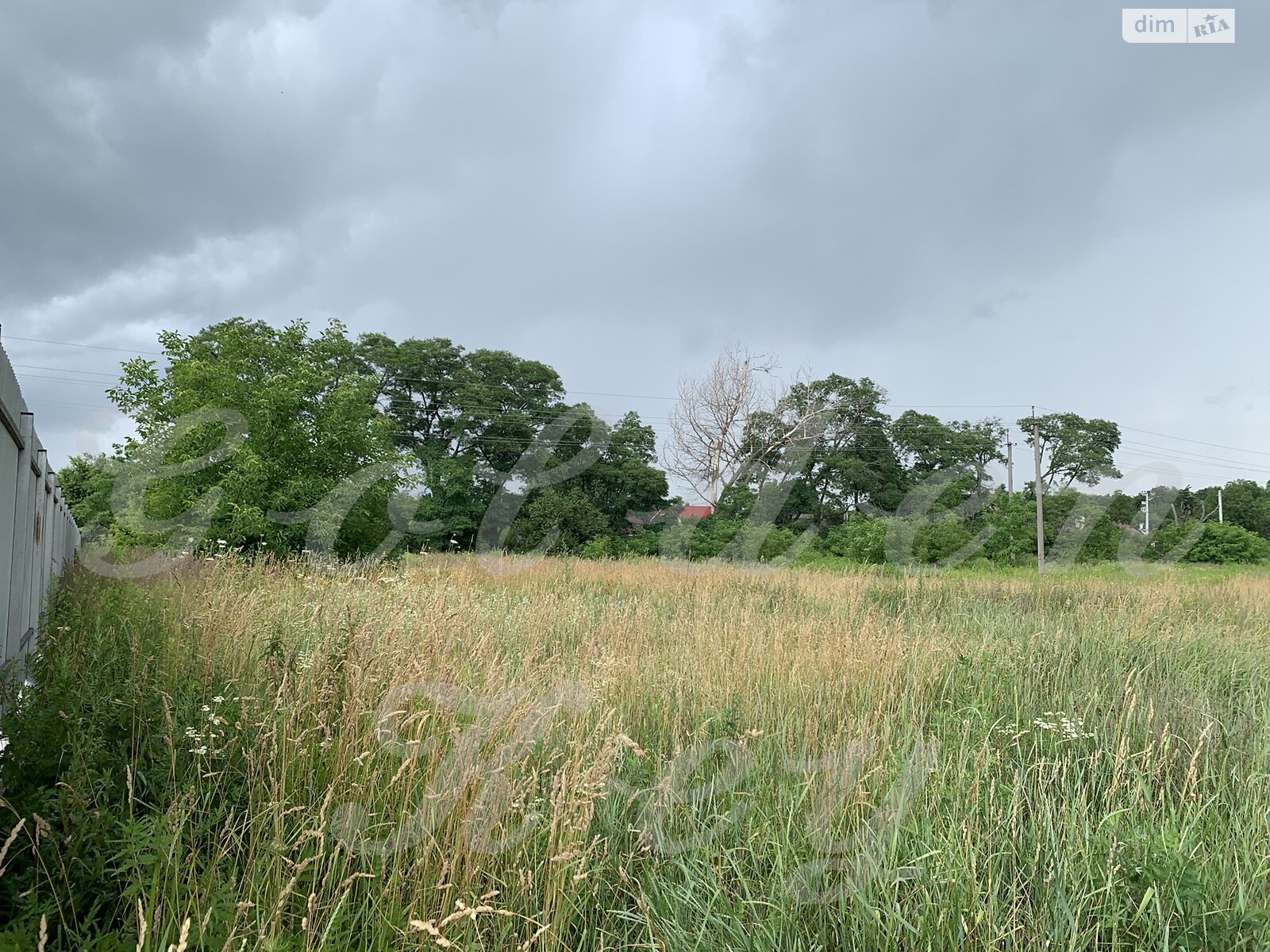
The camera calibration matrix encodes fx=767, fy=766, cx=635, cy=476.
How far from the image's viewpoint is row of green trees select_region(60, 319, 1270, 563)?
14242mm

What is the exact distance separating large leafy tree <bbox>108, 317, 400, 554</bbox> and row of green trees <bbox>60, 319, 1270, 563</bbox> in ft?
0.14

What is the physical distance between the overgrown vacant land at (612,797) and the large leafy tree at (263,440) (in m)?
8.68

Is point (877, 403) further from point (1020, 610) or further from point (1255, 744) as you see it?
point (1255, 744)

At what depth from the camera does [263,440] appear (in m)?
A: 14.2

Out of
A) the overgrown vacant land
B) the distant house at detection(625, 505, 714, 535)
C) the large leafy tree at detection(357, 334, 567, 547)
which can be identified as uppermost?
the large leafy tree at detection(357, 334, 567, 547)

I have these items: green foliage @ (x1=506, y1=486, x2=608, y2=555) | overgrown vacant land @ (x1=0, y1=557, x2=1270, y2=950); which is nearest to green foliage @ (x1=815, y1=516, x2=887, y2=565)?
green foliage @ (x1=506, y1=486, x2=608, y2=555)

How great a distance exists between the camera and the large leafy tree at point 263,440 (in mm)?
13852

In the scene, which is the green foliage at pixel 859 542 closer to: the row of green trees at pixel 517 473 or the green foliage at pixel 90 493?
the row of green trees at pixel 517 473

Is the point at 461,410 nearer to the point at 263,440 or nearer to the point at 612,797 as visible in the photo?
the point at 263,440

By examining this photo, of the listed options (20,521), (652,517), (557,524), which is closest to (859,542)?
(652,517)

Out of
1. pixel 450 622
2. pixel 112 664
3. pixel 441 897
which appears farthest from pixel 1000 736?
pixel 112 664

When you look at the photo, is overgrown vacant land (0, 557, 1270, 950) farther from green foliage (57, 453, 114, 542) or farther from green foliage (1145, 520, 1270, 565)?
green foliage (1145, 520, 1270, 565)

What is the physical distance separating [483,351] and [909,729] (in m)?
35.1

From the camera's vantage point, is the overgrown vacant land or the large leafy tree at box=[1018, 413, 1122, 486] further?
the large leafy tree at box=[1018, 413, 1122, 486]
